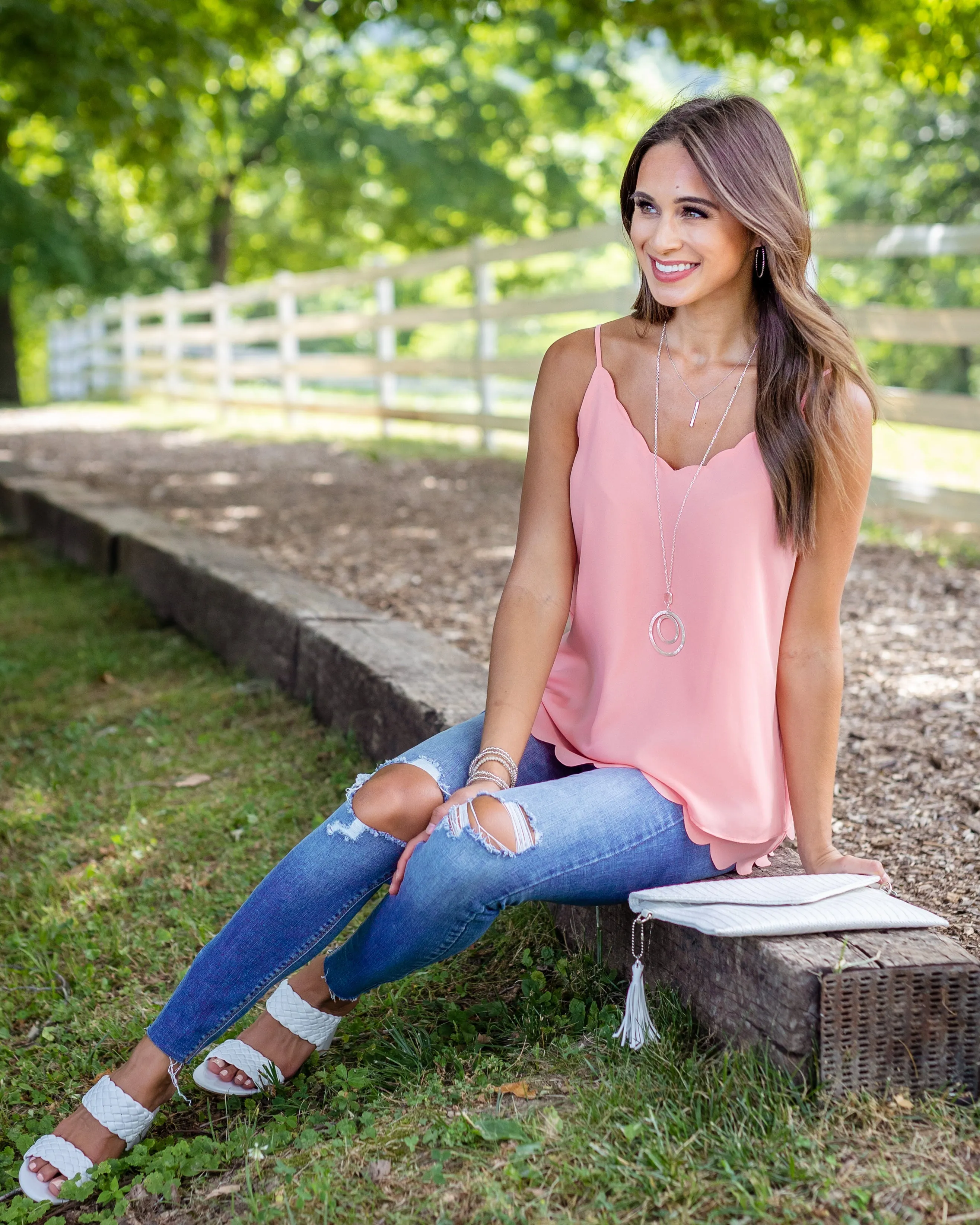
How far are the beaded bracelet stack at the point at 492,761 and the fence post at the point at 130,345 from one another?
16.0 metres

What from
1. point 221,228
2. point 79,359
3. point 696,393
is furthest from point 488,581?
point 79,359

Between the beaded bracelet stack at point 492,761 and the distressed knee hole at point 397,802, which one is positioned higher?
the beaded bracelet stack at point 492,761

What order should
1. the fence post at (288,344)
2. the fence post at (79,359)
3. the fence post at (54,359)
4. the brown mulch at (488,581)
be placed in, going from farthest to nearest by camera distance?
the fence post at (54,359), the fence post at (79,359), the fence post at (288,344), the brown mulch at (488,581)

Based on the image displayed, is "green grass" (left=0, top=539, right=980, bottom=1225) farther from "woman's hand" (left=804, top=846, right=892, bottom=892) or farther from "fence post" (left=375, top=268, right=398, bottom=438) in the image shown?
"fence post" (left=375, top=268, right=398, bottom=438)

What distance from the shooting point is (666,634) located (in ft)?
7.08

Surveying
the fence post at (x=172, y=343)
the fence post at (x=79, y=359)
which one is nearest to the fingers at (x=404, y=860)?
the fence post at (x=172, y=343)

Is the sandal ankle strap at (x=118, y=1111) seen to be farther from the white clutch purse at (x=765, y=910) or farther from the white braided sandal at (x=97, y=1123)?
the white clutch purse at (x=765, y=910)

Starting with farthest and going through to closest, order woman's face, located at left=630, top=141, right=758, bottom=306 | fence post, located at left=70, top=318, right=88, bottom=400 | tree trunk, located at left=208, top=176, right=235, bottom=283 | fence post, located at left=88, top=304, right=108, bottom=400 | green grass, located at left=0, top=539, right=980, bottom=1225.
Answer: tree trunk, located at left=208, top=176, right=235, bottom=283, fence post, located at left=70, top=318, right=88, bottom=400, fence post, located at left=88, top=304, right=108, bottom=400, woman's face, located at left=630, top=141, right=758, bottom=306, green grass, located at left=0, top=539, right=980, bottom=1225

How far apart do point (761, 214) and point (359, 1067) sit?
161 centimetres

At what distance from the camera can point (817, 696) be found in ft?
6.95

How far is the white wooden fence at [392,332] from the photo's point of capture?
19.1 ft

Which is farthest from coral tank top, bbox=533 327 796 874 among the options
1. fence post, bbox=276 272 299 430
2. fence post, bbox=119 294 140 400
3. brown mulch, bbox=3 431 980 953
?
fence post, bbox=119 294 140 400

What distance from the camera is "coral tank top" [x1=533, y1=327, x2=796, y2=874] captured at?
208 centimetres

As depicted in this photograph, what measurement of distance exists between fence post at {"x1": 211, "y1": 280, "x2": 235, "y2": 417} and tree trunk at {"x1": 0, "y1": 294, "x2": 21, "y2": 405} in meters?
4.85
